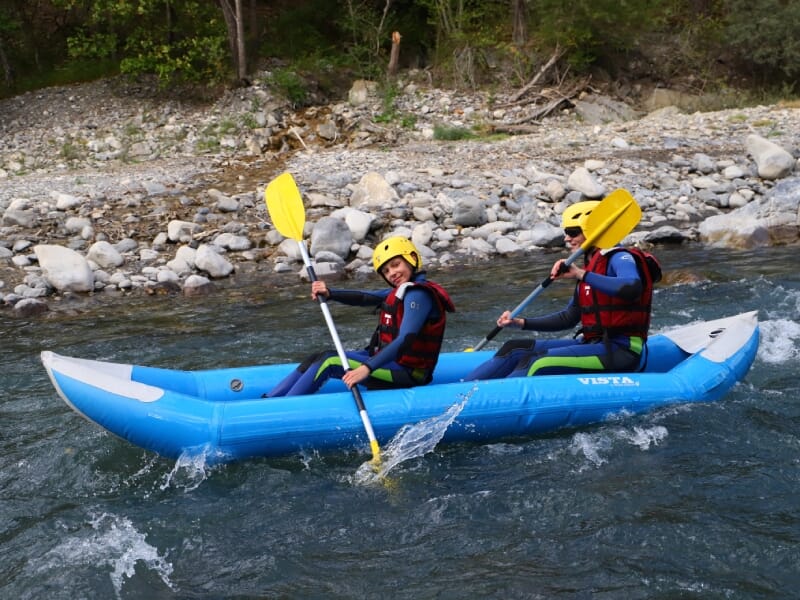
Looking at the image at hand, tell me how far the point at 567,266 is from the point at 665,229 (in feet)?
15.8

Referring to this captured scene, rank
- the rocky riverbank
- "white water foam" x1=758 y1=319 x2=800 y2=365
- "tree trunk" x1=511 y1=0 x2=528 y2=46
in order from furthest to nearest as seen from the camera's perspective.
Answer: "tree trunk" x1=511 y1=0 x2=528 y2=46
the rocky riverbank
"white water foam" x1=758 y1=319 x2=800 y2=365

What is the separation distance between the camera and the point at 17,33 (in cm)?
1603

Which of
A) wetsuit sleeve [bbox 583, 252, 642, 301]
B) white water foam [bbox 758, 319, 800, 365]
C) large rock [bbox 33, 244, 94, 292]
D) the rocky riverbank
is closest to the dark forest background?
the rocky riverbank

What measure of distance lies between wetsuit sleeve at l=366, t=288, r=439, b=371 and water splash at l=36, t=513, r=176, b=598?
1332mm

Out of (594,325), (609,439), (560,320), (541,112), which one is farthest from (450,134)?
(609,439)

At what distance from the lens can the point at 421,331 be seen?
4.25 metres

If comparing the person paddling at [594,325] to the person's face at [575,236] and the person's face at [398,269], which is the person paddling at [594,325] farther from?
the person's face at [398,269]

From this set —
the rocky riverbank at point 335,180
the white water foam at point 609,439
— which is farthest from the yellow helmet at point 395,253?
the rocky riverbank at point 335,180

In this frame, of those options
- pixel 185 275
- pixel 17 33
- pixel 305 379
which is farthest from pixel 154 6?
pixel 305 379

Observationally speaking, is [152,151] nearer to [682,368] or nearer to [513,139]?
[513,139]

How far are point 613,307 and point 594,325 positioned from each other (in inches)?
6.1

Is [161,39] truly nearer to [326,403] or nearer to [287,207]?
[287,207]

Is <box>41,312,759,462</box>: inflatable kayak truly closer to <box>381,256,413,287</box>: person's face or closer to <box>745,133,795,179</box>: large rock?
<box>381,256,413,287</box>: person's face

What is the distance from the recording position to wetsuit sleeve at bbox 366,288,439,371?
4.18m
